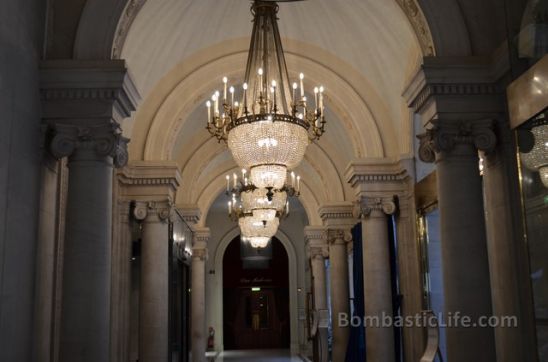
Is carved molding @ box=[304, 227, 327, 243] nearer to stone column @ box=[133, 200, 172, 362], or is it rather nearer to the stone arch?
the stone arch

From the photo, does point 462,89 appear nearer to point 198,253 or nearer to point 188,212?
point 188,212

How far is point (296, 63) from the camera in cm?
1162

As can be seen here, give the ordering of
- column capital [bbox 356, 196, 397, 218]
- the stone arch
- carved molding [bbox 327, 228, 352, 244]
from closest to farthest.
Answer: column capital [bbox 356, 196, 397, 218] < carved molding [bbox 327, 228, 352, 244] < the stone arch

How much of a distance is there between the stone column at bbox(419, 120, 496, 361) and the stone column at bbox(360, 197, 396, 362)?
439 centimetres

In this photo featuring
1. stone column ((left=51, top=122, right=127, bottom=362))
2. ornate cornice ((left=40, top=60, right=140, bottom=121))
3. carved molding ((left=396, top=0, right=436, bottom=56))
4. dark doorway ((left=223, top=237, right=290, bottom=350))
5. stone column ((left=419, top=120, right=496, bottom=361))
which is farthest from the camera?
dark doorway ((left=223, top=237, right=290, bottom=350))

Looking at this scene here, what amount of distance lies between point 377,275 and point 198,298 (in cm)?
852

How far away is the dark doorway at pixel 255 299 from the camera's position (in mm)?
30891

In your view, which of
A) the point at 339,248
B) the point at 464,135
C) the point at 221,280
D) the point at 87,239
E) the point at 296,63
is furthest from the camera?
the point at 221,280

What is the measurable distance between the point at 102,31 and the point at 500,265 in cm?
442

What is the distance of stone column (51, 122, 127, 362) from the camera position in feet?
19.4

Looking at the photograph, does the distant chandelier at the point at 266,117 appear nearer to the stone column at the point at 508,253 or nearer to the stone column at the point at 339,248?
the stone column at the point at 508,253

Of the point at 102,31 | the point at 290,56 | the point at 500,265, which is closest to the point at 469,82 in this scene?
the point at 500,265

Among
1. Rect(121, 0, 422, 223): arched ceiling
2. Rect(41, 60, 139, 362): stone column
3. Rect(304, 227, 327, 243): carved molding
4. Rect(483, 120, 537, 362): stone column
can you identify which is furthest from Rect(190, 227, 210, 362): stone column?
Result: Rect(483, 120, 537, 362): stone column

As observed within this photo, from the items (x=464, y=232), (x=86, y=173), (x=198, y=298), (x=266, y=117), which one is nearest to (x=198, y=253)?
(x=198, y=298)
